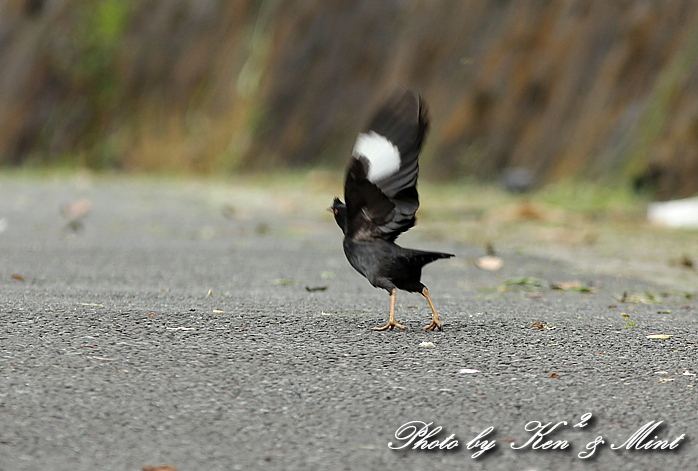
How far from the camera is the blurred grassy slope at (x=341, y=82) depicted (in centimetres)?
1620

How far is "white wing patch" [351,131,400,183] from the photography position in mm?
4102

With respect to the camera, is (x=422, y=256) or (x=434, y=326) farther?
(x=434, y=326)

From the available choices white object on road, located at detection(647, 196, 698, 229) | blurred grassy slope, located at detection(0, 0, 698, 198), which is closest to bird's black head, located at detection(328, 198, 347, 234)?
white object on road, located at detection(647, 196, 698, 229)

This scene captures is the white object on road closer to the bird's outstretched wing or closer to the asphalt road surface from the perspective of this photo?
the asphalt road surface

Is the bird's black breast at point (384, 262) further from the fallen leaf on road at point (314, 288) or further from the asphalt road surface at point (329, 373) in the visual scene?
the fallen leaf on road at point (314, 288)

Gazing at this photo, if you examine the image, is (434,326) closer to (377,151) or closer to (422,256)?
(422,256)

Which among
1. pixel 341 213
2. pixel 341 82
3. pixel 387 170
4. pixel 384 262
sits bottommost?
pixel 341 82

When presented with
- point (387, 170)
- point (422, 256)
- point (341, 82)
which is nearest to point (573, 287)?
point (422, 256)

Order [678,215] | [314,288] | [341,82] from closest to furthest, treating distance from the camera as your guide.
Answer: [314,288] → [678,215] → [341,82]

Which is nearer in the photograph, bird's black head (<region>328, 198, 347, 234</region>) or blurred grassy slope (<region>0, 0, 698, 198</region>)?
bird's black head (<region>328, 198, 347, 234</region>)

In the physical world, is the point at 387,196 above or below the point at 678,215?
above

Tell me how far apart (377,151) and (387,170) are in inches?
3.7

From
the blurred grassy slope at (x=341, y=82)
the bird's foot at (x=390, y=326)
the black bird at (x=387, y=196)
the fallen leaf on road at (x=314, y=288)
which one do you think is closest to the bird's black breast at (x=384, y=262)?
the black bird at (x=387, y=196)

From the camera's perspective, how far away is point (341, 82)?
85.5 ft
